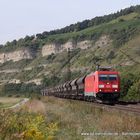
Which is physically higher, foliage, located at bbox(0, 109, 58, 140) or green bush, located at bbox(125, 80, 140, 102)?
green bush, located at bbox(125, 80, 140, 102)

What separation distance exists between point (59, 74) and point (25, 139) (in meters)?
162

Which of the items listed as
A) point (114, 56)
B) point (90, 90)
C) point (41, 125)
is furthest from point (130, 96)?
point (114, 56)

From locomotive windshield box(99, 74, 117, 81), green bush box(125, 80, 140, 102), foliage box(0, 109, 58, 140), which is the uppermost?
locomotive windshield box(99, 74, 117, 81)

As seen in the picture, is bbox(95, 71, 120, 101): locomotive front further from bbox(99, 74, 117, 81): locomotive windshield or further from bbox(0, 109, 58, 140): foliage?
bbox(0, 109, 58, 140): foliage

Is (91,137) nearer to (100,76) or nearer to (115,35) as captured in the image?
(100,76)

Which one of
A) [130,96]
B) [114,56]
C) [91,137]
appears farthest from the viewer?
[114,56]

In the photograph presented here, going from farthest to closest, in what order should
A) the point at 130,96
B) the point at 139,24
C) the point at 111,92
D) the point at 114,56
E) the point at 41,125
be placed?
the point at 139,24
the point at 114,56
the point at 130,96
the point at 111,92
the point at 41,125

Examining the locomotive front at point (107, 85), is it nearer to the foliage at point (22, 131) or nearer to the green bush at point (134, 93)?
the green bush at point (134, 93)

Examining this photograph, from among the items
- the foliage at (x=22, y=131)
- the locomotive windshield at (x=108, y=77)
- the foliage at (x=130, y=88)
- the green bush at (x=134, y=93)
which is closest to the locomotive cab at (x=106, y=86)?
the locomotive windshield at (x=108, y=77)

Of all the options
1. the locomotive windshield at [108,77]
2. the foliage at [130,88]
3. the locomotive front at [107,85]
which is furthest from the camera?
the foliage at [130,88]

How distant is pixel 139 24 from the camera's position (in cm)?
18888

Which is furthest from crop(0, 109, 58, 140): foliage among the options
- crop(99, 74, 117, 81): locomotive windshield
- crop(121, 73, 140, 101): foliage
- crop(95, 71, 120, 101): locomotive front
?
crop(121, 73, 140, 101): foliage

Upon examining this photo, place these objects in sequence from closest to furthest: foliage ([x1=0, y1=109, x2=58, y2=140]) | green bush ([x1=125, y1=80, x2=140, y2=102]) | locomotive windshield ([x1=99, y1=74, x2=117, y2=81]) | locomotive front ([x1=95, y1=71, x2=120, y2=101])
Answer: foliage ([x1=0, y1=109, x2=58, y2=140])
locomotive front ([x1=95, y1=71, x2=120, y2=101])
locomotive windshield ([x1=99, y1=74, x2=117, y2=81])
green bush ([x1=125, y1=80, x2=140, y2=102])

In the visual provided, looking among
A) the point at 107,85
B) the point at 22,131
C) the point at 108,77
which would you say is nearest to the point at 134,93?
the point at 108,77
